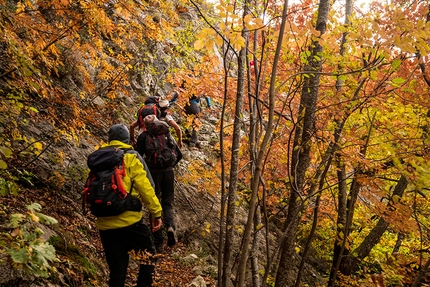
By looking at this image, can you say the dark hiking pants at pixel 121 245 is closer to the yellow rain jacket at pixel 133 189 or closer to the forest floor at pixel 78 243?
the yellow rain jacket at pixel 133 189

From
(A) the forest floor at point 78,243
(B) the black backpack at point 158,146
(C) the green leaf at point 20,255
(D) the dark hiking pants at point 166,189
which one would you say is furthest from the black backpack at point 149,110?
(C) the green leaf at point 20,255

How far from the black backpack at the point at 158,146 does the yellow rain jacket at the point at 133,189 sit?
5.01ft

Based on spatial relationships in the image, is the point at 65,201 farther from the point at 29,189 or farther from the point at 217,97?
the point at 217,97

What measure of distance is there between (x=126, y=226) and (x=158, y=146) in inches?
74.4

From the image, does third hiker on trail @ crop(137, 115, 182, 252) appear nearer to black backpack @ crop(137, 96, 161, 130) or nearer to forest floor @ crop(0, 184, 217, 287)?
black backpack @ crop(137, 96, 161, 130)

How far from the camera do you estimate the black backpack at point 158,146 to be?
16.6ft

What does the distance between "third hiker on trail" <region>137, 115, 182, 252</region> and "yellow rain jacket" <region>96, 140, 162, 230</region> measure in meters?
1.54

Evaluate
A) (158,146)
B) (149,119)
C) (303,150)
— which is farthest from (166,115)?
(303,150)

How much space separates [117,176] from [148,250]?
96cm

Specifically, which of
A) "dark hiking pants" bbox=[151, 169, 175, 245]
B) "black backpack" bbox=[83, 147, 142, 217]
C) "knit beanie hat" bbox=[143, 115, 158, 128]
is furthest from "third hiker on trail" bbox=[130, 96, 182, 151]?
"black backpack" bbox=[83, 147, 142, 217]

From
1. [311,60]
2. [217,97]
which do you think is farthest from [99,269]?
[217,97]

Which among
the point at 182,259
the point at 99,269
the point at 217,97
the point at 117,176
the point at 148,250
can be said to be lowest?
the point at 182,259

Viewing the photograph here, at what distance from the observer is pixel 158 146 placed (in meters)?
5.07

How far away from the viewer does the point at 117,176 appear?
129 inches
